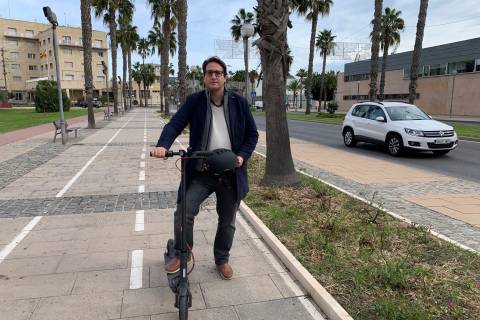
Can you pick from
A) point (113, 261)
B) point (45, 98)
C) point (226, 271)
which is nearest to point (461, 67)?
point (45, 98)

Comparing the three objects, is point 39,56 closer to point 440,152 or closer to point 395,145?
point 395,145

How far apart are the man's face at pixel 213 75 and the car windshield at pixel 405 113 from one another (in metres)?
10.5

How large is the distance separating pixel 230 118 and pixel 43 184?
5956mm

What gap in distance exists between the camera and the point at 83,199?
6.71m

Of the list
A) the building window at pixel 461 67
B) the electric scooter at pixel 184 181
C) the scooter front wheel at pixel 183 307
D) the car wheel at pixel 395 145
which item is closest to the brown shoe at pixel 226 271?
the electric scooter at pixel 184 181

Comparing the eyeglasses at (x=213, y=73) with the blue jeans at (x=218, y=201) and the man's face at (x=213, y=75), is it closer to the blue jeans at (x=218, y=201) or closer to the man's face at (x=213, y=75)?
the man's face at (x=213, y=75)

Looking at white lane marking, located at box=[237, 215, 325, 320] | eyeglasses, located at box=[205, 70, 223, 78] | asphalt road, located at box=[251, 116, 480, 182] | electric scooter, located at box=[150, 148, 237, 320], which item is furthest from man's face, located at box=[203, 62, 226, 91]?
asphalt road, located at box=[251, 116, 480, 182]

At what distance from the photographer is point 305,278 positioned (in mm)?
3605

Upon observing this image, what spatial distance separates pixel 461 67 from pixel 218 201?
46571mm

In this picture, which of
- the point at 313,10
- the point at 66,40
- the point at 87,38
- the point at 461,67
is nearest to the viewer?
the point at 87,38

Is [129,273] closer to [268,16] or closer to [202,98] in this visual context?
[202,98]

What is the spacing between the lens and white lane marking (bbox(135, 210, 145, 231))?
17.2 ft

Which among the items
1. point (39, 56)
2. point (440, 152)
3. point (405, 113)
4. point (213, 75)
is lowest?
point (440, 152)

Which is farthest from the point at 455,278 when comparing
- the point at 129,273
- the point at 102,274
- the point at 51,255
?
the point at 51,255
